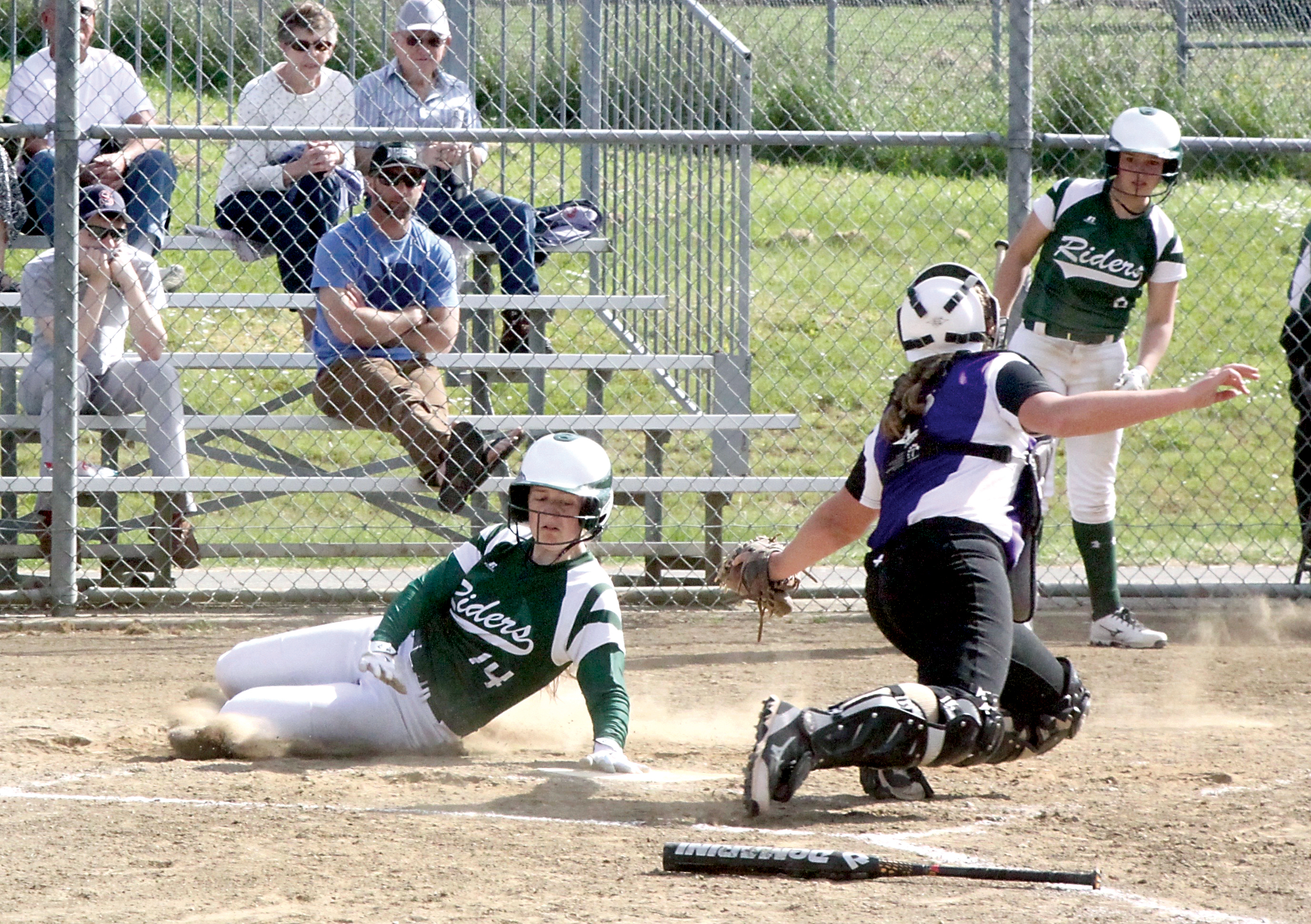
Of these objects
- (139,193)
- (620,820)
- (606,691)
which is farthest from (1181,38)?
(620,820)

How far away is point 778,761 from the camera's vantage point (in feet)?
12.4

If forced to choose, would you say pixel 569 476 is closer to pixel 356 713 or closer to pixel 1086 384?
pixel 356 713

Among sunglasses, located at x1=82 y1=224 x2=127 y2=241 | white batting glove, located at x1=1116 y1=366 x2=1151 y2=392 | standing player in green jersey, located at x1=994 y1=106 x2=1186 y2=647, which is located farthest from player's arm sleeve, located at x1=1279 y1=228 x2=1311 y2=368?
sunglasses, located at x1=82 y1=224 x2=127 y2=241

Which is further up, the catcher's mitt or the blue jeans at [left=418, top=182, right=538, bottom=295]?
the blue jeans at [left=418, top=182, right=538, bottom=295]

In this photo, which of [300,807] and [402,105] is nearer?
[300,807]

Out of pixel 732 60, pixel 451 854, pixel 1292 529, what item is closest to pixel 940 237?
pixel 1292 529

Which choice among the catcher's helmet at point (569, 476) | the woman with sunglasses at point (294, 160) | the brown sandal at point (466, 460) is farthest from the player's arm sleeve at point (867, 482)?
the woman with sunglasses at point (294, 160)

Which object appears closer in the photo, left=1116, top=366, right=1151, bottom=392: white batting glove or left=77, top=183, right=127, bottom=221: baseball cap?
left=1116, top=366, right=1151, bottom=392: white batting glove

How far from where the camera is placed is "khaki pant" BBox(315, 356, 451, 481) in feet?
23.3

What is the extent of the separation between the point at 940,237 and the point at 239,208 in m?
7.28

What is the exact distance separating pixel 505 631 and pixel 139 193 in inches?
167

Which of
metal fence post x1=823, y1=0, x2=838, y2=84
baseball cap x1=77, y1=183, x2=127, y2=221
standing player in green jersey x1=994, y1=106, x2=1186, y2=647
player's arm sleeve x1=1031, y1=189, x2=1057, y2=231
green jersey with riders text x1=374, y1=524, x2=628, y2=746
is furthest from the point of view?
metal fence post x1=823, y1=0, x2=838, y2=84

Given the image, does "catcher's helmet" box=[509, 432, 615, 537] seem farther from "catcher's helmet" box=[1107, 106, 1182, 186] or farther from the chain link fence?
"catcher's helmet" box=[1107, 106, 1182, 186]

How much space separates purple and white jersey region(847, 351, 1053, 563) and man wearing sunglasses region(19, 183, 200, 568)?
13.2 feet
